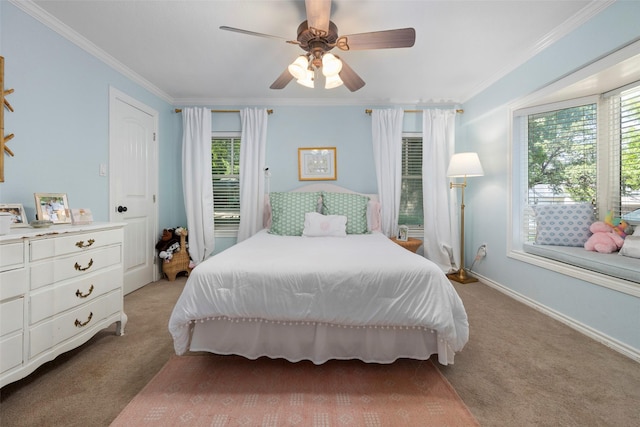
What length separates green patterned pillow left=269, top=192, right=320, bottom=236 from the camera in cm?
296

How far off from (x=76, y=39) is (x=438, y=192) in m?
4.21

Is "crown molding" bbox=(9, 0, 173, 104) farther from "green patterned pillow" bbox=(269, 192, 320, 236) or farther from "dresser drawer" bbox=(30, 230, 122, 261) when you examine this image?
"green patterned pillow" bbox=(269, 192, 320, 236)

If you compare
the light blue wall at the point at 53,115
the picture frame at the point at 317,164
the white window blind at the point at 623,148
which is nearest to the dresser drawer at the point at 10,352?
→ the light blue wall at the point at 53,115

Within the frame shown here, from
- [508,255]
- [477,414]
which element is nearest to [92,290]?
[477,414]

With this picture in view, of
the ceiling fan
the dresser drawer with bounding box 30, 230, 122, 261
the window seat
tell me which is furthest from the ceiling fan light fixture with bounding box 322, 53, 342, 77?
the window seat

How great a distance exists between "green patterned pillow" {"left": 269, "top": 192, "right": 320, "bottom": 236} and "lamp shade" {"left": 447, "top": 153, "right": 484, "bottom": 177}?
1.71 metres

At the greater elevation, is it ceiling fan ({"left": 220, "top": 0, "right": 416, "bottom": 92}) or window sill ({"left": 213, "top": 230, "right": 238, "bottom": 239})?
ceiling fan ({"left": 220, "top": 0, "right": 416, "bottom": 92})

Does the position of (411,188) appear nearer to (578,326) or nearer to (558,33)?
(558,33)

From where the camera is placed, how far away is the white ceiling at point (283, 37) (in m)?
1.96

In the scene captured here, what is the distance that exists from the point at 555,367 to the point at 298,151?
3351 millimetres

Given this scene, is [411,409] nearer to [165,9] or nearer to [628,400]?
[628,400]

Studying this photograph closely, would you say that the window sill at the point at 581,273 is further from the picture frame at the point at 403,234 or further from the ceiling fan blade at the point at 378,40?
the ceiling fan blade at the point at 378,40

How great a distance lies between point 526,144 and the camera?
2.89 meters

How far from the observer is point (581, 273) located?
6.90ft
